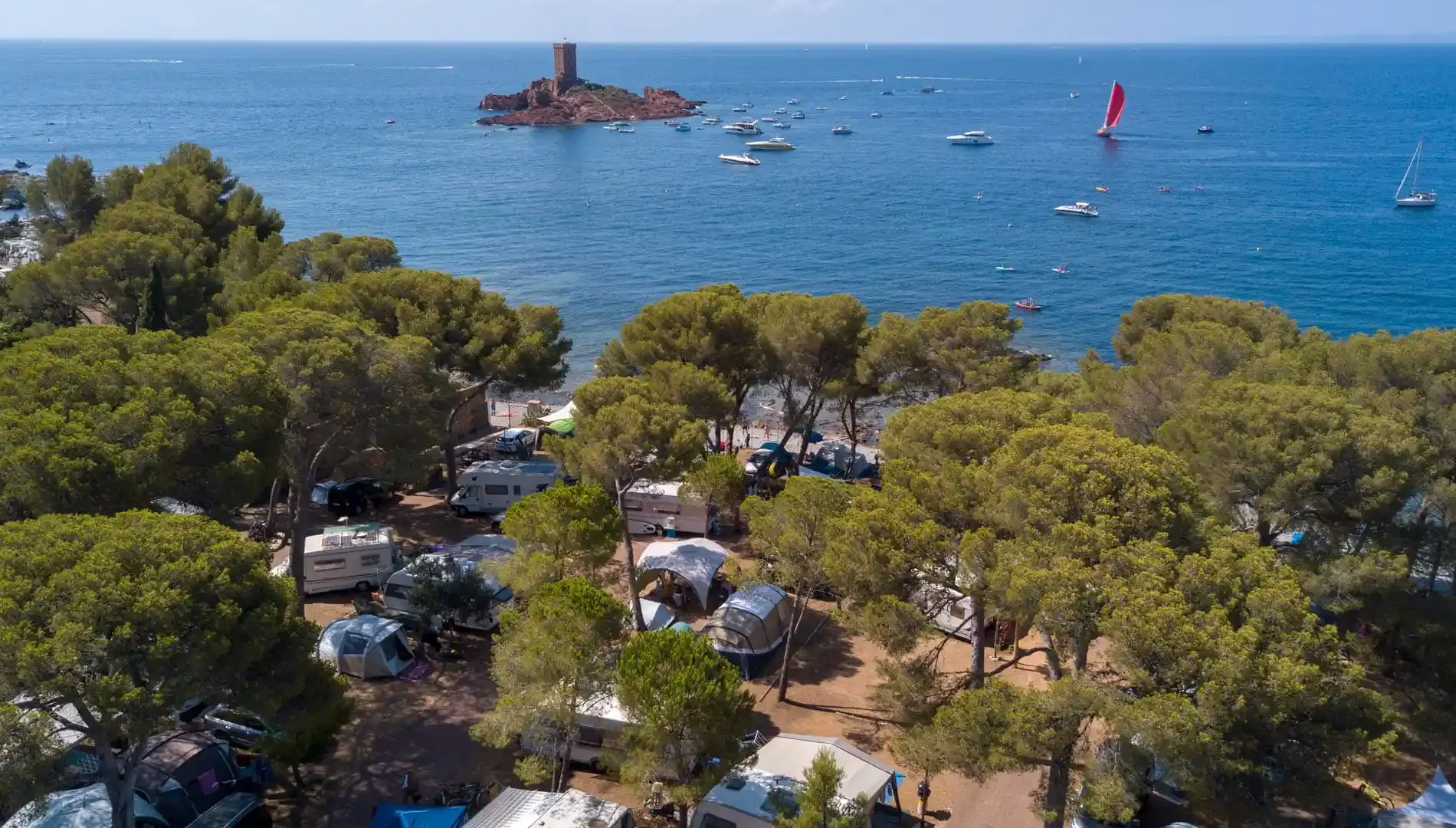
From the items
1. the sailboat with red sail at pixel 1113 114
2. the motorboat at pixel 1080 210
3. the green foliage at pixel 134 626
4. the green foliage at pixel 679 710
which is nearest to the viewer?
the green foliage at pixel 134 626

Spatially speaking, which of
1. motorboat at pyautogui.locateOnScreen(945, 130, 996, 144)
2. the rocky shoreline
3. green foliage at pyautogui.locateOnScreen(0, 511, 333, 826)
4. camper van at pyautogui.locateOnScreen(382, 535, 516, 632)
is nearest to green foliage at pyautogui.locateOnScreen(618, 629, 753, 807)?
green foliage at pyautogui.locateOnScreen(0, 511, 333, 826)

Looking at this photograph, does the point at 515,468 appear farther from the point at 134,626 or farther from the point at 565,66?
the point at 565,66

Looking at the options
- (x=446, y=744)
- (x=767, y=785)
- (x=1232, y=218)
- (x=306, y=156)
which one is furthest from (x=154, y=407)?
(x=306, y=156)

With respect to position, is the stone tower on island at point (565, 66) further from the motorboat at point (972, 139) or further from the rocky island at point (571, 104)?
the motorboat at point (972, 139)

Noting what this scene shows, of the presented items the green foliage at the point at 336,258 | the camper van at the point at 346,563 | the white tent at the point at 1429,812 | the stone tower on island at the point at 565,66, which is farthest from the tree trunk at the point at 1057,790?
the stone tower on island at the point at 565,66

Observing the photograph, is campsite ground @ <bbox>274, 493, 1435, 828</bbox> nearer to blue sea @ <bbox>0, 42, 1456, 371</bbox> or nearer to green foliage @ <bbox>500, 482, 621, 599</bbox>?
green foliage @ <bbox>500, 482, 621, 599</bbox>

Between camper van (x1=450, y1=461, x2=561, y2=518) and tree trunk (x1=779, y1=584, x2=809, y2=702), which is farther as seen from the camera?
camper van (x1=450, y1=461, x2=561, y2=518)
